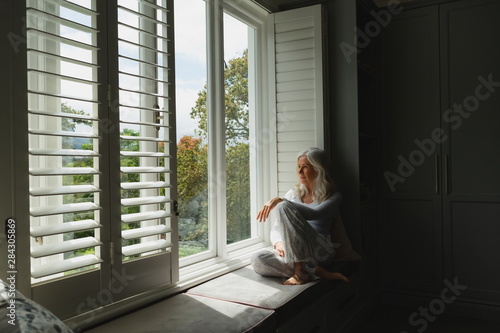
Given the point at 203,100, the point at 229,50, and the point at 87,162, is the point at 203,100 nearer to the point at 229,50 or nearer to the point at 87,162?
the point at 229,50

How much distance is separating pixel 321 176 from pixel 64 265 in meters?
1.63

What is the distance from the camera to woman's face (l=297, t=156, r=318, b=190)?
2.65 m

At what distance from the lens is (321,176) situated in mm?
2604

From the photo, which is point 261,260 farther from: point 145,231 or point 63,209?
point 63,209

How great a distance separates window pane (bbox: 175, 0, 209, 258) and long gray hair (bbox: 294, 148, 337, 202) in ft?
2.24

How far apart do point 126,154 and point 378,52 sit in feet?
7.99

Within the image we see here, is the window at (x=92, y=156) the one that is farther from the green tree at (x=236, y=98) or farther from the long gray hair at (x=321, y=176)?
the long gray hair at (x=321, y=176)

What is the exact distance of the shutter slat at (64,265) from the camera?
1.36 meters

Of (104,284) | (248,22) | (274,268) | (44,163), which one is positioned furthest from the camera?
(248,22)

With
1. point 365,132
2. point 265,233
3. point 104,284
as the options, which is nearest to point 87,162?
point 104,284

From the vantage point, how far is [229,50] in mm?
2709

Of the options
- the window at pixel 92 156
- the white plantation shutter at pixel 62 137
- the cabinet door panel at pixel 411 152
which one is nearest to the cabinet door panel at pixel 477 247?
the cabinet door panel at pixel 411 152

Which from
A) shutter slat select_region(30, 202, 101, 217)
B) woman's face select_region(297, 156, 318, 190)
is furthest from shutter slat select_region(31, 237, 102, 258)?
woman's face select_region(297, 156, 318, 190)

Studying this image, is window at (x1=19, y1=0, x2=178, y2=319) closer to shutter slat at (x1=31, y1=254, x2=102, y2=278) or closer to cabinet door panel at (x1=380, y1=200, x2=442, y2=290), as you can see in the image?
shutter slat at (x1=31, y1=254, x2=102, y2=278)
